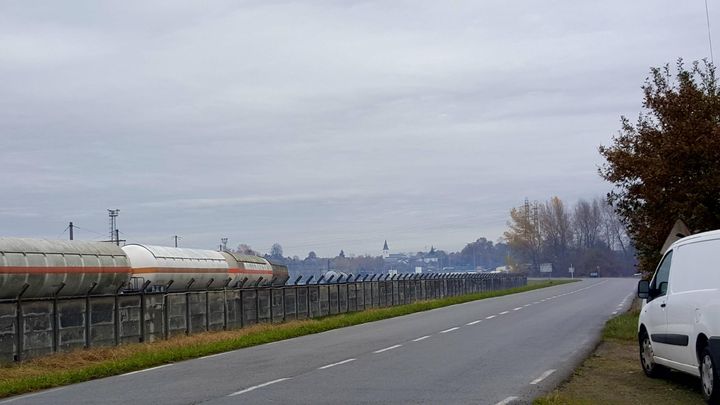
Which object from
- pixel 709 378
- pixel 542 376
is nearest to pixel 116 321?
pixel 542 376

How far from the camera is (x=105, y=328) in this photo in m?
24.1

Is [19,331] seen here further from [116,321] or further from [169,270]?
[169,270]

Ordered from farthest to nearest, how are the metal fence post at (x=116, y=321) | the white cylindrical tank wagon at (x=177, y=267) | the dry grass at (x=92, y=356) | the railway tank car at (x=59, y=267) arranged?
the white cylindrical tank wagon at (x=177, y=267) < the railway tank car at (x=59, y=267) < the metal fence post at (x=116, y=321) < the dry grass at (x=92, y=356)

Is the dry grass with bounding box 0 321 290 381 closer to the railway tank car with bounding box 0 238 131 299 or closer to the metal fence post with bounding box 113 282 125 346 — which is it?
the metal fence post with bounding box 113 282 125 346

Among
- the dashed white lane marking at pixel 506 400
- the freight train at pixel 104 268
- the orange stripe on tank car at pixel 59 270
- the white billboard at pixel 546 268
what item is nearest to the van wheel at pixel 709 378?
the dashed white lane marking at pixel 506 400

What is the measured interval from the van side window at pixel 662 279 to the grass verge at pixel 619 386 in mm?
1372

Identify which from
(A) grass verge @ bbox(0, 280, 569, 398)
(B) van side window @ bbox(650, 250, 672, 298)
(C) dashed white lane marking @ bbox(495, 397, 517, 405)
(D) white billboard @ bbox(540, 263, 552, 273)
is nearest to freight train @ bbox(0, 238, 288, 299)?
(A) grass verge @ bbox(0, 280, 569, 398)

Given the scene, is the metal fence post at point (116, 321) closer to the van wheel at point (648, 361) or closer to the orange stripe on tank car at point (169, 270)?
the orange stripe on tank car at point (169, 270)

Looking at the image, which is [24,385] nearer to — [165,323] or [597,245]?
[165,323]

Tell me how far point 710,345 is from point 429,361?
24.6ft

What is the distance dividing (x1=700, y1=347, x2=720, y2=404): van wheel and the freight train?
16459mm

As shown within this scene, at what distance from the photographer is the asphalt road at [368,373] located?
1272 centimetres

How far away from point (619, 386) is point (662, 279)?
1.72 metres

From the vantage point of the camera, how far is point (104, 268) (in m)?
30.8
